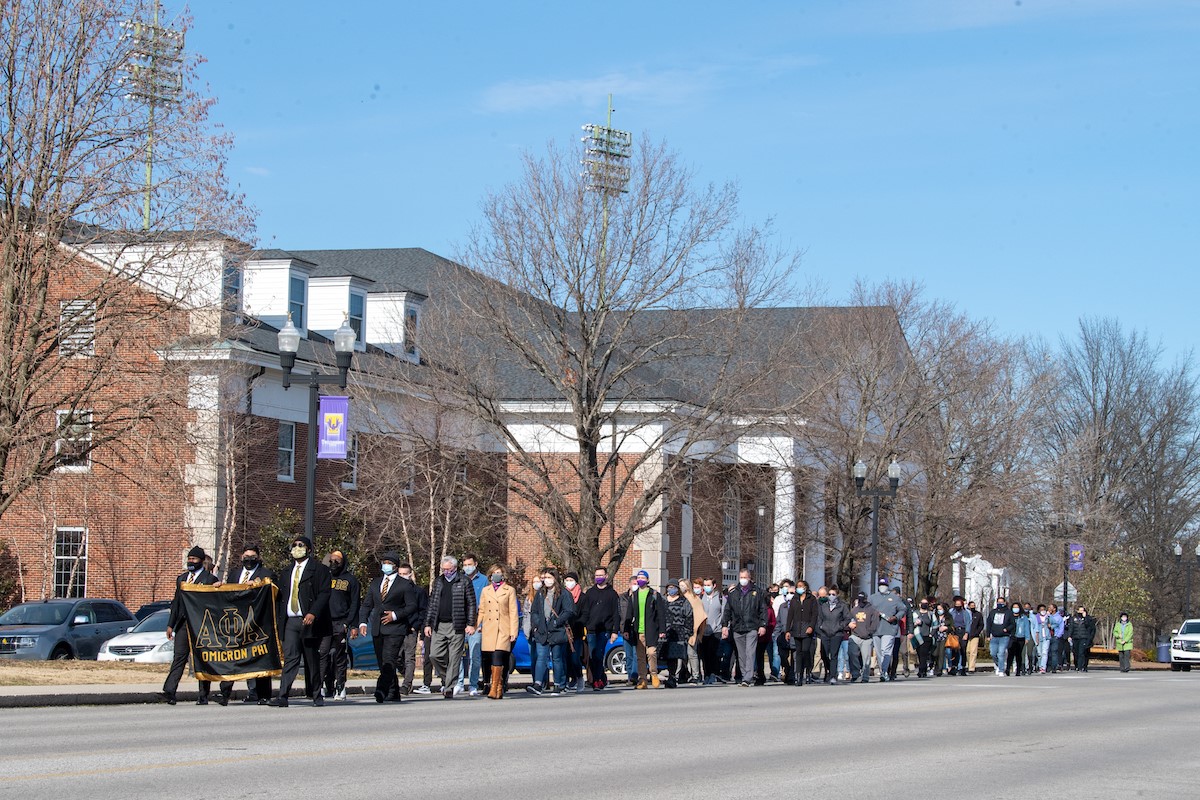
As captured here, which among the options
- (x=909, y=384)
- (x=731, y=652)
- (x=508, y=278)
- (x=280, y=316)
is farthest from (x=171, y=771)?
(x=909, y=384)

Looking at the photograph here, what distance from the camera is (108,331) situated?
27500mm

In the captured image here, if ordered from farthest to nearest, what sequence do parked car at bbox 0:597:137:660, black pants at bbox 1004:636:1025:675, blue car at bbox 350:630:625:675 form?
black pants at bbox 1004:636:1025:675
parked car at bbox 0:597:137:660
blue car at bbox 350:630:625:675

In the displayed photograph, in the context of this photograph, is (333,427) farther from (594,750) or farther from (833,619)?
(594,750)

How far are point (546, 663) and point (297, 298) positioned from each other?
23638mm

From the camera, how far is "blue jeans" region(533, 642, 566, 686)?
2442 centimetres

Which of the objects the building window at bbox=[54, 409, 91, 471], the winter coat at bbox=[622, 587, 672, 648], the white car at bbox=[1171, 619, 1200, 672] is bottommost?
the white car at bbox=[1171, 619, 1200, 672]

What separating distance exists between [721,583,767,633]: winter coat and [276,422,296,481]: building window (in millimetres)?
17859

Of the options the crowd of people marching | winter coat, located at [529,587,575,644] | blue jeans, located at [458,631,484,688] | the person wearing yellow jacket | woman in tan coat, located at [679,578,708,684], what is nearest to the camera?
the crowd of people marching

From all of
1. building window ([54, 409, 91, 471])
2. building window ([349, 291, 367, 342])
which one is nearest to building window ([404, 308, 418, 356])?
building window ([349, 291, 367, 342])

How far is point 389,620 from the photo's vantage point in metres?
20.4

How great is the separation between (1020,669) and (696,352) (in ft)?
38.4

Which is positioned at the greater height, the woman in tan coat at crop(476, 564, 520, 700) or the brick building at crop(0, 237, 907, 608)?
the brick building at crop(0, 237, 907, 608)

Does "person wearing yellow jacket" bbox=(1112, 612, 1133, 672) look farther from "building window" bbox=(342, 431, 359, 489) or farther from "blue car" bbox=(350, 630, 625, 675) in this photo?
"blue car" bbox=(350, 630, 625, 675)

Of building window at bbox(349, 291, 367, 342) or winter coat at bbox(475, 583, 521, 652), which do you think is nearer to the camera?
winter coat at bbox(475, 583, 521, 652)
